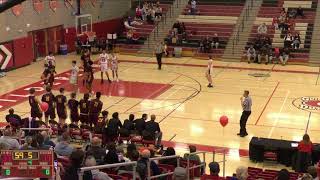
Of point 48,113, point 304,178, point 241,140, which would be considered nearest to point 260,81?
point 241,140

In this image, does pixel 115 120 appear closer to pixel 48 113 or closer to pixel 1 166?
pixel 48 113

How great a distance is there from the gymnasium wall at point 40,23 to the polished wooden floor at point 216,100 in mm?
1304

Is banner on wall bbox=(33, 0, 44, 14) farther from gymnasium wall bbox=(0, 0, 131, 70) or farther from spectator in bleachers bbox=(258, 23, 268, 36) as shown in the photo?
spectator in bleachers bbox=(258, 23, 268, 36)

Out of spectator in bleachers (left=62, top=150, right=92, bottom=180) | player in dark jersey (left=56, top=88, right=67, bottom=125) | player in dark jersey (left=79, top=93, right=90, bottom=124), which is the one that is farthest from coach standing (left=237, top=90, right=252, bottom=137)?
spectator in bleachers (left=62, top=150, right=92, bottom=180)

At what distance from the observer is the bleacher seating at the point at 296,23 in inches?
1266

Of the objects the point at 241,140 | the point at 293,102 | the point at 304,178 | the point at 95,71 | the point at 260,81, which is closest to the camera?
the point at 304,178

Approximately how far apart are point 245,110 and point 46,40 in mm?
20070

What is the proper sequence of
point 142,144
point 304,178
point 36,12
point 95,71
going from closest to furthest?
point 304,178 < point 142,144 < point 95,71 < point 36,12

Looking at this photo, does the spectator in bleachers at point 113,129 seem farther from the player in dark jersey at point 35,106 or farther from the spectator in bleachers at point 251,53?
the spectator in bleachers at point 251,53

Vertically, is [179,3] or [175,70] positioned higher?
[179,3]

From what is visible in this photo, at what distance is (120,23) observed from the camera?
1626 inches

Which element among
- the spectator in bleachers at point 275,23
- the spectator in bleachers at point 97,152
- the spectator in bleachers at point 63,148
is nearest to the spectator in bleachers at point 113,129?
the spectator in bleachers at point 63,148

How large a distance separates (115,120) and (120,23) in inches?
1099

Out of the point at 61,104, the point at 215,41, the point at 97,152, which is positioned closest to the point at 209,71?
the point at 61,104
